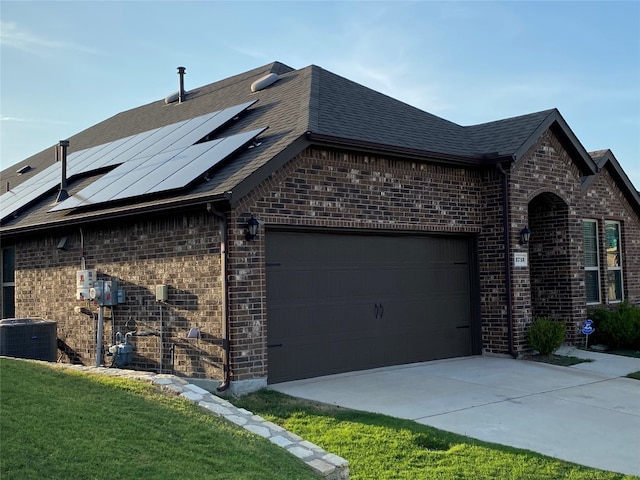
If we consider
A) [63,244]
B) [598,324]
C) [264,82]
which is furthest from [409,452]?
[264,82]

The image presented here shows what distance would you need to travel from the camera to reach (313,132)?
10188mm

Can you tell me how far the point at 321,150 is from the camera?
10.6 metres

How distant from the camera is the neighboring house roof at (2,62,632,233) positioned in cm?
1002

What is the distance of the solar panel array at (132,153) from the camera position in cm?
1265

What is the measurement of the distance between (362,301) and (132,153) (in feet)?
20.0

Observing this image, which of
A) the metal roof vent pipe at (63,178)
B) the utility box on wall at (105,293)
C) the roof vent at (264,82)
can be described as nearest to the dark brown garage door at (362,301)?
the utility box on wall at (105,293)

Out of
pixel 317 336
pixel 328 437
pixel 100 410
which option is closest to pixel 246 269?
pixel 317 336

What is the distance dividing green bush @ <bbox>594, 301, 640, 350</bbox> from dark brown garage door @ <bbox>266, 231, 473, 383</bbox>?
10.7 ft

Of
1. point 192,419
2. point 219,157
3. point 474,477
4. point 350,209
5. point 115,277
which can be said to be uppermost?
point 219,157

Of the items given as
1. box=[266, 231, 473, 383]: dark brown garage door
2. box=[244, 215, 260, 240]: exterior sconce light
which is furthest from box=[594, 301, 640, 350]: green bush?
box=[244, 215, 260, 240]: exterior sconce light

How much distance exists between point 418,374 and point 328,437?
3953mm

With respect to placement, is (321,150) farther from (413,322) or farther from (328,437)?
(328,437)

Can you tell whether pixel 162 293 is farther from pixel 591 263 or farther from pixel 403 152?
pixel 591 263

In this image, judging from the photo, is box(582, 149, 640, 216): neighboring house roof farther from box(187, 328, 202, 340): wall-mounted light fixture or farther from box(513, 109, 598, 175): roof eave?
box(187, 328, 202, 340): wall-mounted light fixture
